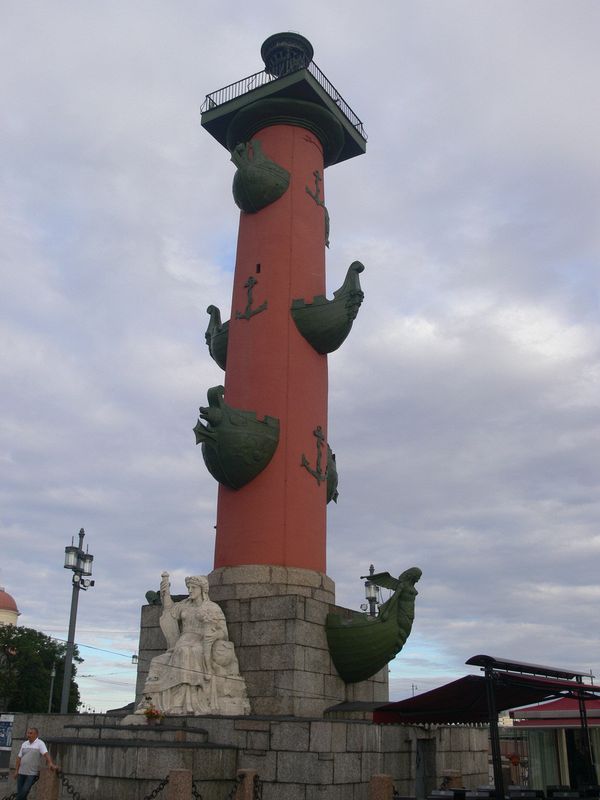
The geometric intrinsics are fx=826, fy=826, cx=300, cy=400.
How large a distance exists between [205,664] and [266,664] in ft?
3.38

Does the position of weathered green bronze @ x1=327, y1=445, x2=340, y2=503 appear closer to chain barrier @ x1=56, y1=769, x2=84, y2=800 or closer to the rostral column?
the rostral column

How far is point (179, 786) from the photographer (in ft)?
33.0

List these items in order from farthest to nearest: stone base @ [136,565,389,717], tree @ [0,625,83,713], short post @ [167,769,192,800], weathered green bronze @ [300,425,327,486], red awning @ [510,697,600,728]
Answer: tree @ [0,625,83,713] < red awning @ [510,697,600,728] < weathered green bronze @ [300,425,327,486] < stone base @ [136,565,389,717] < short post @ [167,769,192,800]

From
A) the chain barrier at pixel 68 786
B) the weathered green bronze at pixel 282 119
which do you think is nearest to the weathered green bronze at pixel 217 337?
the weathered green bronze at pixel 282 119

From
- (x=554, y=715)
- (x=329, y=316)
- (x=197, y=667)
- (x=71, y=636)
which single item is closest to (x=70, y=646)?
(x=71, y=636)

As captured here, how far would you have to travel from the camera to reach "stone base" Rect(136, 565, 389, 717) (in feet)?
45.2

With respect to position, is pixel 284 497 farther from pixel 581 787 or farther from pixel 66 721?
pixel 581 787

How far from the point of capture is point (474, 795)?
10609 mm

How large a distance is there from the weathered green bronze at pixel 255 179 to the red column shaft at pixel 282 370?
0.69 feet

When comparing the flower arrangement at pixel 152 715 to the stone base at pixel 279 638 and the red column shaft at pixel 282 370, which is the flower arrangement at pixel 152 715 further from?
the red column shaft at pixel 282 370

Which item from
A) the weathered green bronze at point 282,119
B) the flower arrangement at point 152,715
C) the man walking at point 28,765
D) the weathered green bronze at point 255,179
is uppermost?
the weathered green bronze at point 282,119

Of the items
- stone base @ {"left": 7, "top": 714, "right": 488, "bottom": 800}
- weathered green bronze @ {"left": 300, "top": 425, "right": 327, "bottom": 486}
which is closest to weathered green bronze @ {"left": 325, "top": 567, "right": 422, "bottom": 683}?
stone base @ {"left": 7, "top": 714, "right": 488, "bottom": 800}

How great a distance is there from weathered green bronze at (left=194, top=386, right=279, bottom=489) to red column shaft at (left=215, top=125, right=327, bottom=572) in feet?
0.83

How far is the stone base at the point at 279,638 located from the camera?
13.8 metres
